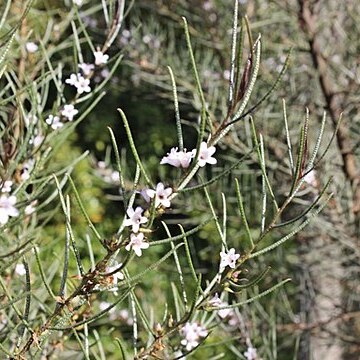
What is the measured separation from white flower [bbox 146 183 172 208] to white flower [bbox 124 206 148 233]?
0.06ft

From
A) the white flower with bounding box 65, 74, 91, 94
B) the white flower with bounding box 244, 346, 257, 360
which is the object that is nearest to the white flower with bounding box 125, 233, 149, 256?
the white flower with bounding box 65, 74, 91, 94

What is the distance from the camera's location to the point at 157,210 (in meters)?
0.61

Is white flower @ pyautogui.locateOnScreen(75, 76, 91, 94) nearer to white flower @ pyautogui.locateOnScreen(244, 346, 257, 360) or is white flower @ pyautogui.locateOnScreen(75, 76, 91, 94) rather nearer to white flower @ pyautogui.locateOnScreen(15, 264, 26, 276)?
white flower @ pyautogui.locateOnScreen(15, 264, 26, 276)

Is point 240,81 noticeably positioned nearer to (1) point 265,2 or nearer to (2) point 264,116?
(2) point 264,116

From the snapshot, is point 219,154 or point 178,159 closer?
point 178,159

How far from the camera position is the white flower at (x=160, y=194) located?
59 centimetres

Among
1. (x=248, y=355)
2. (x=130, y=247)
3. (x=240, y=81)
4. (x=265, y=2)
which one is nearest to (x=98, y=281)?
(x=130, y=247)

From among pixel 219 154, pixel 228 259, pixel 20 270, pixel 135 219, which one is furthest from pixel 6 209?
pixel 219 154

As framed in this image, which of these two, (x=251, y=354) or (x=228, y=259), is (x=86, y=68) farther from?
(x=251, y=354)

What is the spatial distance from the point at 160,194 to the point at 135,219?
0.03 m

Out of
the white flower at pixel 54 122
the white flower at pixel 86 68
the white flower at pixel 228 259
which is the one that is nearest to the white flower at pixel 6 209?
the white flower at pixel 228 259

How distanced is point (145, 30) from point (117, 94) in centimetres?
114

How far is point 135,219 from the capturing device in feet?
1.96

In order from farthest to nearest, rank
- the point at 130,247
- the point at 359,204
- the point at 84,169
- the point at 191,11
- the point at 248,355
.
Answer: the point at 84,169, the point at 191,11, the point at 359,204, the point at 248,355, the point at 130,247
